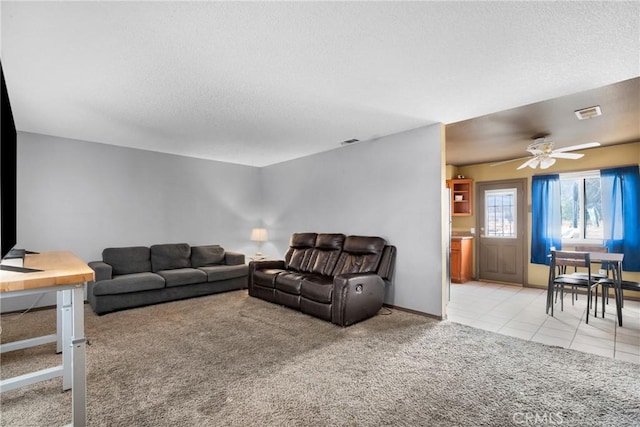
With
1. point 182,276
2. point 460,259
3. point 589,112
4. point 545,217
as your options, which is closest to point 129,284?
point 182,276

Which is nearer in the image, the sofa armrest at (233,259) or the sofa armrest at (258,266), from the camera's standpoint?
the sofa armrest at (258,266)

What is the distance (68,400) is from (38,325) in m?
2.20

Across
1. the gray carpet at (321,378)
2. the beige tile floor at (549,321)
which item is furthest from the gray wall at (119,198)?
the beige tile floor at (549,321)

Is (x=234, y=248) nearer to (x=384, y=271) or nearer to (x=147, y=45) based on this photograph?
(x=384, y=271)

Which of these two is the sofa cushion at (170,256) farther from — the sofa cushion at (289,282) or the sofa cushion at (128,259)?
the sofa cushion at (289,282)

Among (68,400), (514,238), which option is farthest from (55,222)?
(514,238)

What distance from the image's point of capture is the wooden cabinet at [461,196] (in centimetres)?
650

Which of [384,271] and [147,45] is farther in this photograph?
[384,271]

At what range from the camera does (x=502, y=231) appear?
20.2ft

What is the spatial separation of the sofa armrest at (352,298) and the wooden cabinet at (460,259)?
126 inches

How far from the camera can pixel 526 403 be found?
6.61 ft

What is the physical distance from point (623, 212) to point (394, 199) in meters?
3.76

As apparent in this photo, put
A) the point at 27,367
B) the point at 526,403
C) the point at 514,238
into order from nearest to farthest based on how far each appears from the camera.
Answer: the point at 526,403 < the point at 27,367 < the point at 514,238

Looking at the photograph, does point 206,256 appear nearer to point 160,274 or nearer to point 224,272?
point 224,272
